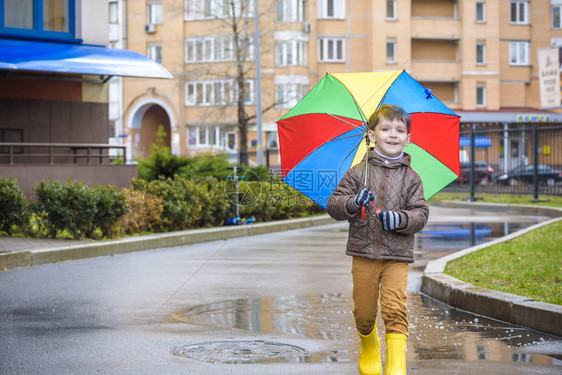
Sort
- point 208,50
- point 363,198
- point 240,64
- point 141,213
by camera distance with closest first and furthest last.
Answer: point 363,198
point 141,213
point 240,64
point 208,50

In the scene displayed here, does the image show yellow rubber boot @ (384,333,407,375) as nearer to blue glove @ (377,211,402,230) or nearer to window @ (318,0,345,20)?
blue glove @ (377,211,402,230)

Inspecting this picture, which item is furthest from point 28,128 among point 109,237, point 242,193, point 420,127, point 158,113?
point 158,113

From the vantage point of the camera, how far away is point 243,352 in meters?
6.37

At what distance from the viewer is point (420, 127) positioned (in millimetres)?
6484

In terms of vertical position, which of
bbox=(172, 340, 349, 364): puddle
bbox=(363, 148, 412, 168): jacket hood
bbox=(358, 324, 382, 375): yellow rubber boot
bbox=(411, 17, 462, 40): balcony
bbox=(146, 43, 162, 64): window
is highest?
bbox=(411, 17, 462, 40): balcony

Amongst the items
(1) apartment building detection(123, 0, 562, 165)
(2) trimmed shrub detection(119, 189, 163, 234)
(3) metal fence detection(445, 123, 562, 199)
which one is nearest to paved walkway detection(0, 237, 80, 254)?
(2) trimmed shrub detection(119, 189, 163, 234)

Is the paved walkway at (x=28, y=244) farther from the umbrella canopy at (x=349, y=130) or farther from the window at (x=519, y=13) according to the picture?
the window at (x=519, y=13)

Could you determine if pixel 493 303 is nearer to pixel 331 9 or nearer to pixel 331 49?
pixel 331 49

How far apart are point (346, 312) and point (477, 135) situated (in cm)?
2437

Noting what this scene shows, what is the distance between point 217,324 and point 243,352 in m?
1.29

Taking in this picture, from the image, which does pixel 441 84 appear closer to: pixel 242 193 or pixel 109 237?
pixel 242 193

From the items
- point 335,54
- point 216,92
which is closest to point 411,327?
point 216,92

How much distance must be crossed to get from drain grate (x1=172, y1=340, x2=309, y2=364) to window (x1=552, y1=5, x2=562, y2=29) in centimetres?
6251

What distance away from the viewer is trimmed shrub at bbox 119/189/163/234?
15750mm
